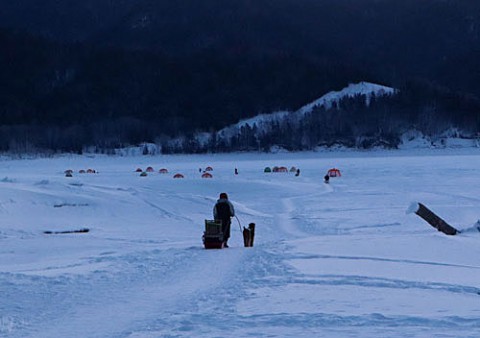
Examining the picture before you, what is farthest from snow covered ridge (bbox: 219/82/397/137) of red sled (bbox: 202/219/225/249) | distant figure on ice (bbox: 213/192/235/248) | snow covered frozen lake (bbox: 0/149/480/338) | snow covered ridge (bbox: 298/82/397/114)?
red sled (bbox: 202/219/225/249)

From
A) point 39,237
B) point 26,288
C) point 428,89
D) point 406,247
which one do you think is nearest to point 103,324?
point 26,288

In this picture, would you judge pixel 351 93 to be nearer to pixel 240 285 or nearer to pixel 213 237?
pixel 213 237

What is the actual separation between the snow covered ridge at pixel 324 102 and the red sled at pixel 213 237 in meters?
150

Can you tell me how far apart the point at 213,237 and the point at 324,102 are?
166371 millimetres

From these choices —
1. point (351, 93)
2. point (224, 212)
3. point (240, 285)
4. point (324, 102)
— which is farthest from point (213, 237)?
point (351, 93)

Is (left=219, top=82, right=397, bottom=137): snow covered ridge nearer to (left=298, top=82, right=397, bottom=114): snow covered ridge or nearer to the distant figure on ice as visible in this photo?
(left=298, top=82, right=397, bottom=114): snow covered ridge

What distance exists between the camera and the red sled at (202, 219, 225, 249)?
46.8 feet

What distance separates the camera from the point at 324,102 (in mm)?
177750

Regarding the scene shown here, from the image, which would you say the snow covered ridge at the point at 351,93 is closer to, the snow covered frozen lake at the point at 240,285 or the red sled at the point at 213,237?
the snow covered frozen lake at the point at 240,285

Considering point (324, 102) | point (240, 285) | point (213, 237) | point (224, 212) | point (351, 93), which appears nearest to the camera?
point (240, 285)

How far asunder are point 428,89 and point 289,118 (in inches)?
1552

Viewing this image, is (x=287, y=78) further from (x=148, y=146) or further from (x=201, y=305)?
(x=201, y=305)

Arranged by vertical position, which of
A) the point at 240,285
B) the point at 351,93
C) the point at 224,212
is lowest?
the point at 240,285

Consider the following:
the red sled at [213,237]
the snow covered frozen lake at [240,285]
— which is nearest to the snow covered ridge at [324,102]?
the snow covered frozen lake at [240,285]
